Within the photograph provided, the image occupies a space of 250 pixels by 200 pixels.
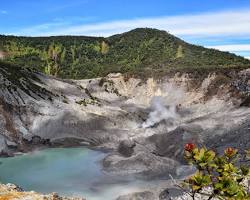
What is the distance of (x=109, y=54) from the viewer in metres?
168

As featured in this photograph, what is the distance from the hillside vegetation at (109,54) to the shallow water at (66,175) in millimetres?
54235

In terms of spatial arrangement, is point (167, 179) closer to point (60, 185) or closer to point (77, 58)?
point (60, 185)

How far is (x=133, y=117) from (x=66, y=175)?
32711 millimetres

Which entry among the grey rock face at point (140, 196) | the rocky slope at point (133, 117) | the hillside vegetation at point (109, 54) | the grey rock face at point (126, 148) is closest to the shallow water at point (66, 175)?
the rocky slope at point (133, 117)

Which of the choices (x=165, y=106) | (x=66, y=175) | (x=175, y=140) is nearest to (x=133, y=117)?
(x=165, y=106)

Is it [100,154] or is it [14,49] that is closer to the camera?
[100,154]

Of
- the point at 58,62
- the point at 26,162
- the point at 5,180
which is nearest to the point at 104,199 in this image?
the point at 5,180

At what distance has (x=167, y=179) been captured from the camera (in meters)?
54.5

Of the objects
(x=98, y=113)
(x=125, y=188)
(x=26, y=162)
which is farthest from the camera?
(x=98, y=113)

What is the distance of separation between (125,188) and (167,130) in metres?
28.3

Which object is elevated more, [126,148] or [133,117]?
[133,117]

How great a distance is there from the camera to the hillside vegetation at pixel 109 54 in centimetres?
13788

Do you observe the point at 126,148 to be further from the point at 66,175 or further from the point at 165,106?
the point at 165,106

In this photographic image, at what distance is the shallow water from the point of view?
168ft
